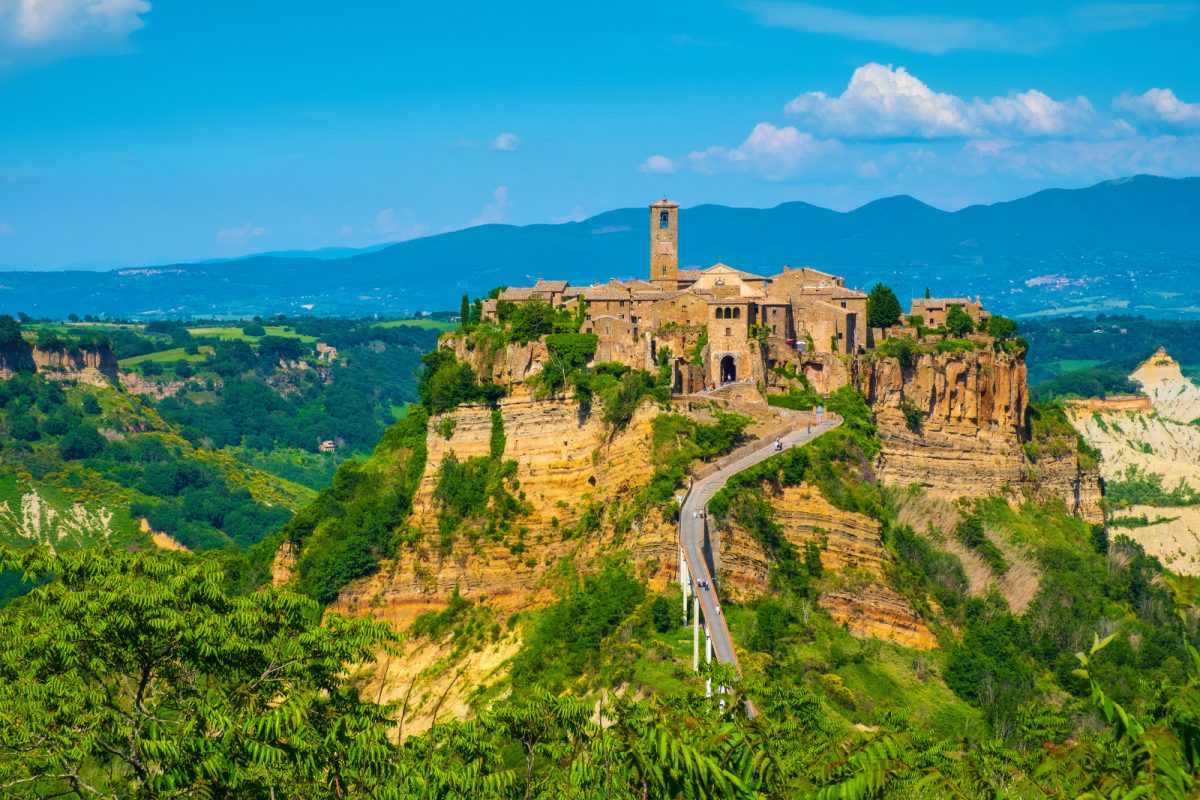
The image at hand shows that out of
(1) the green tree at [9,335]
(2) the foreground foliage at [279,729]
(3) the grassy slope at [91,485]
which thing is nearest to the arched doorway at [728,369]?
(2) the foreground foliage at [279,729]

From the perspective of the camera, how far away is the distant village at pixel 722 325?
5850 centimetres

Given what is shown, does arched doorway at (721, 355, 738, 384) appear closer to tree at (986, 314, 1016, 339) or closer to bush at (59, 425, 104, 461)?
tree at (986, 314, 1016, 339)

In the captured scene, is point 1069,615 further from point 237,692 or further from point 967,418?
point 237,692

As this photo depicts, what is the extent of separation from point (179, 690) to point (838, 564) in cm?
3092

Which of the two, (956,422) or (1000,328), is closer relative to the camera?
(956,422)

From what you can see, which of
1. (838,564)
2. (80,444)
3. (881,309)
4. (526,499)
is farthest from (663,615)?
(80,444)

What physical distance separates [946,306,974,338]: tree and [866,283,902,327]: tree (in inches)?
104

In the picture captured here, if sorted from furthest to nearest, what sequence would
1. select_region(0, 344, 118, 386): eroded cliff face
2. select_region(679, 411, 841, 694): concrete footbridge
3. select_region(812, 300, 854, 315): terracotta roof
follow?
select_region(0, 344, 118, 386): eroded cliff face
select_region(812, 300, 854, 315): terracotta roof
select_region(679, 411, 841, 694): concrete footbridge

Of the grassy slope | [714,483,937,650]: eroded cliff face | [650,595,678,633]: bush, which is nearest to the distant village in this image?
[714,483,937,650]: eroded cliff face

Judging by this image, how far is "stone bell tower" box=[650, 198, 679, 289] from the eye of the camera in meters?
66.9

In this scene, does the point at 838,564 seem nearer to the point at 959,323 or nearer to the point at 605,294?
the point at 605,294

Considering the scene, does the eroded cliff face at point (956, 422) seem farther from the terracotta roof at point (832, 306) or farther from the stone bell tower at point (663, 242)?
the stone bell tower at point (663, 242)

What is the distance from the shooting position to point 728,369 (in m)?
59.1

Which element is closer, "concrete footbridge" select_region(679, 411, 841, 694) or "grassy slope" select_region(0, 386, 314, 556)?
"concrete footbridge" select_region(679, 411, 841, 694)
